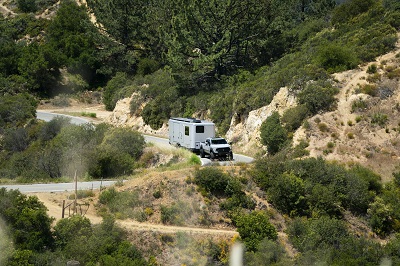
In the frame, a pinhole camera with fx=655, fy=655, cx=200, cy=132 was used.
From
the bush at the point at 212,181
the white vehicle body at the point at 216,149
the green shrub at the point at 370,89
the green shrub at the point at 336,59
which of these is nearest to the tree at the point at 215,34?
the green shrub at the point at 336,59

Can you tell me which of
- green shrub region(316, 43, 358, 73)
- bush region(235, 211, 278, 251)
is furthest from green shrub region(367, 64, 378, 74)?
bush region(235, 211, 278, 251)

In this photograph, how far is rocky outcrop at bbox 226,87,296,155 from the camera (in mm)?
46938

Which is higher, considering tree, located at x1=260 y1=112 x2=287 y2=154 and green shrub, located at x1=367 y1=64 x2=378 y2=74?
green shrub, located at x1=367 y1=64 x2=378 y2=74

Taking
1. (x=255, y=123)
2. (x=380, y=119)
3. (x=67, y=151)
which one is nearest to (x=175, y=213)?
(x=67, y=151)

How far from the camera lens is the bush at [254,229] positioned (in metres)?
30.0

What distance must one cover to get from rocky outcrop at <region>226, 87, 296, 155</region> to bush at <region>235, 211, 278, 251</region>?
14.3 meters

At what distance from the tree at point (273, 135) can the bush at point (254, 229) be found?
1130 cm

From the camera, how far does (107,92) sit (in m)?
79.8

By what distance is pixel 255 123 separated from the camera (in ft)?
159

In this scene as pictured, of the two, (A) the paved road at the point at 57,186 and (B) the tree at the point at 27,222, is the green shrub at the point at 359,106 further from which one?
(B) the tree at the point at 27,222

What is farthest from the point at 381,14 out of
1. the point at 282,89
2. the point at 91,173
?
the point at 91,173

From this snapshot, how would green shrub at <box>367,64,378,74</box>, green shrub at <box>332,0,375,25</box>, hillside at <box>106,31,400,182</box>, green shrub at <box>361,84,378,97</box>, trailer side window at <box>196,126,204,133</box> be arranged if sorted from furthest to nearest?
1. green shrub at <box>332,0,375,25</box>
2. green shrub at <box>367,64,378,74</box>
3. trailer side window at <box>196,126,204,133</box>
4. green shrub at <box>361,84,378,97</box>
5. hillside at <box>106,31,400,182</box>

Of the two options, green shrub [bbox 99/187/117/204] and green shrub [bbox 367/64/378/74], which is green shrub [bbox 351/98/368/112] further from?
green shrub [bbox 99/187/117/204]

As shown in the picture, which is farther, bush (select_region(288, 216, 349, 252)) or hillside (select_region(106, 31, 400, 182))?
hillside (select_region(106, 31, 400, 182))
